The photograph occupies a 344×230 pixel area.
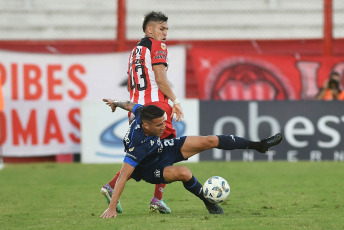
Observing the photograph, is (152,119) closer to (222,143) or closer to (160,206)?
(222,143)

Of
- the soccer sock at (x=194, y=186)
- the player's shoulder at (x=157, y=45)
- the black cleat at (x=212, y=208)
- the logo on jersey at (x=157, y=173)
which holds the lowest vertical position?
the black cleat at (x=212, y=208)

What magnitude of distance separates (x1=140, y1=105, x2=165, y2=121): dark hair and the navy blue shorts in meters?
0.47

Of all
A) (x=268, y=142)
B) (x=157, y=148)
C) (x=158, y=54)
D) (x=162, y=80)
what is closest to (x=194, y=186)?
(x=157, y=148)

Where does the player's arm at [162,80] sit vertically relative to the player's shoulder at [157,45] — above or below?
below

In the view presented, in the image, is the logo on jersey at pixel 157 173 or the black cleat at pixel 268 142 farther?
the black cleat at pixel 268 142

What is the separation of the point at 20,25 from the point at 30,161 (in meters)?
4.18

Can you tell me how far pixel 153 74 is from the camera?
7.89 m

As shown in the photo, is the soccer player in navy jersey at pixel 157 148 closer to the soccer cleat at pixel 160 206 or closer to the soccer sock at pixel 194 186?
the soccer sock at pixel 194 186

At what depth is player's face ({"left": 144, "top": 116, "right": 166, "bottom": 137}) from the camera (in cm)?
715

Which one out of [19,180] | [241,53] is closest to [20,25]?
[241,53]

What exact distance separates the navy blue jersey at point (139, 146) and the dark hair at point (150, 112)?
161 mm

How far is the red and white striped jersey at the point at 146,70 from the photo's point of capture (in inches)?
308

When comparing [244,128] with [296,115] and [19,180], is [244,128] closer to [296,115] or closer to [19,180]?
[296,115]

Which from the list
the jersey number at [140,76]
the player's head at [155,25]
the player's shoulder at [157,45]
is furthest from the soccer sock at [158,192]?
the player's head at [155,25]
